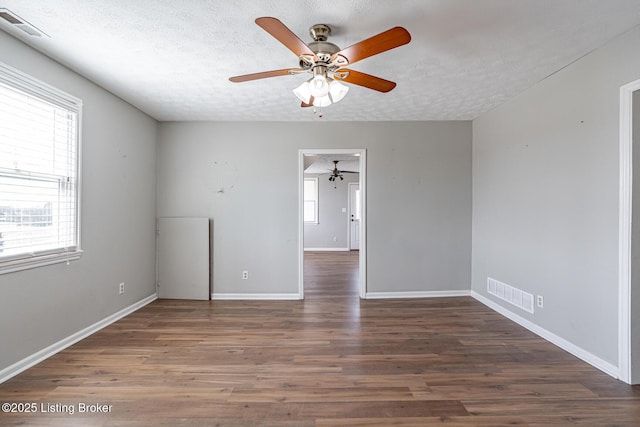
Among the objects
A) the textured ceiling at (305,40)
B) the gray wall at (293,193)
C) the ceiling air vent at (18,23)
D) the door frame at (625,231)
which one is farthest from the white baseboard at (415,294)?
the ceiling air vent at (18,23)

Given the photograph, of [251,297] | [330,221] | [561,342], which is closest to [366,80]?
[561,342]

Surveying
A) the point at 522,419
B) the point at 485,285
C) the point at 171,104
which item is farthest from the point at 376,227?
the point at 171,104

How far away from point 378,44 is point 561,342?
2.97 m

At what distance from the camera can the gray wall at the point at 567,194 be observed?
219cm

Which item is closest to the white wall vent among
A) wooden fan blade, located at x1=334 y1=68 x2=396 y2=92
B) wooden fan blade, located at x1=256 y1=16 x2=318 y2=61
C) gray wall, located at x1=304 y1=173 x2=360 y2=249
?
wooden fan blade, located at x1=334 y1=68 x2=396 y2=92

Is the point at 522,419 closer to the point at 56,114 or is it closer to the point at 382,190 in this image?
the point at 382,190

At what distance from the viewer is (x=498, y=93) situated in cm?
315

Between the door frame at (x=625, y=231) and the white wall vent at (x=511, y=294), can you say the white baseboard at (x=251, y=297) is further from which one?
the door frame at (x=625, y=231)

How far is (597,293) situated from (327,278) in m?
3.70

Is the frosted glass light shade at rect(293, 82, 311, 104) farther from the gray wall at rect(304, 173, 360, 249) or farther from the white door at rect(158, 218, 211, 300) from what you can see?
the gray wall at rect(304, 173, 360, 249)

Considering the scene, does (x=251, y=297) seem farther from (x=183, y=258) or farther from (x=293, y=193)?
(x=293, y=193)

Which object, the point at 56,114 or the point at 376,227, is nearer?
the point at 56,114

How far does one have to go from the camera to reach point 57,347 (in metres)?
2.48

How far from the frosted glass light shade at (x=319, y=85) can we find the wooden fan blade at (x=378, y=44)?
157 mm
